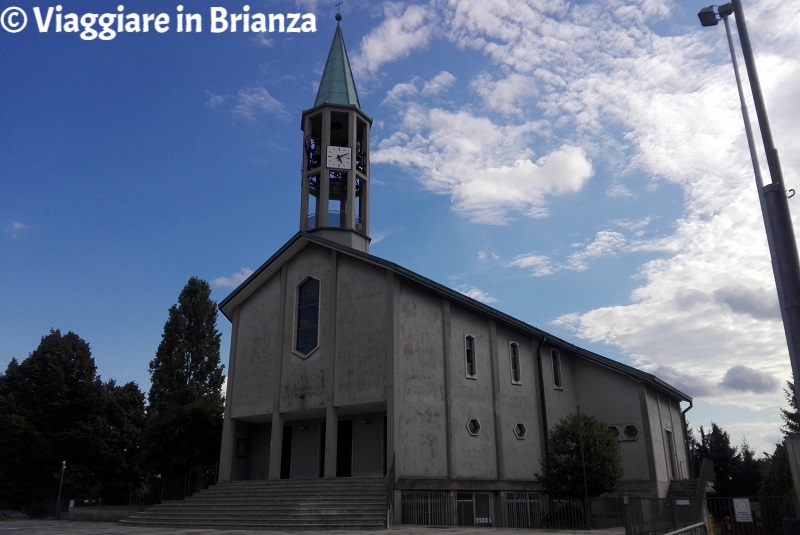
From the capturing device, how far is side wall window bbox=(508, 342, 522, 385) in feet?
94.0

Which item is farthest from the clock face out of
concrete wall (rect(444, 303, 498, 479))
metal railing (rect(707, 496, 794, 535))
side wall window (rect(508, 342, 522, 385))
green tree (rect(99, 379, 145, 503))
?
green tree (rect(99, 379, 145, 503))

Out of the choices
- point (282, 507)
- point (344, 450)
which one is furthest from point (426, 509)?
point (344, 450)

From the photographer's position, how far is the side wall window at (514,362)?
2864 centimetres

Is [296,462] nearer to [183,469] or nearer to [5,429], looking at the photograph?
[183,469]

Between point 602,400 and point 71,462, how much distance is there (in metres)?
30.5

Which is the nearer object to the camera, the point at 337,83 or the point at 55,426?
the point at 337,83

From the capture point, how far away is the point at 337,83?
33.7m

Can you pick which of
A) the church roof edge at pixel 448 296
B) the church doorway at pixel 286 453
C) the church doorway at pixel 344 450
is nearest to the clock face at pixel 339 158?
the church roof edge at pixel 448 296

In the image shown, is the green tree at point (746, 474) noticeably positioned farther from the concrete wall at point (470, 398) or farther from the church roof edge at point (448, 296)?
the concrete wall at point (470, 398)

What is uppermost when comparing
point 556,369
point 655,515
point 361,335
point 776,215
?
point 361,335

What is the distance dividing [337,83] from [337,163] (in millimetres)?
5476

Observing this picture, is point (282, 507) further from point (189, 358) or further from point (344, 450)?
point (189, 358)

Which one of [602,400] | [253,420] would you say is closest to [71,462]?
[253,420]

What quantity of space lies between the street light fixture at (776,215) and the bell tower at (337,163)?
73.9 ft
